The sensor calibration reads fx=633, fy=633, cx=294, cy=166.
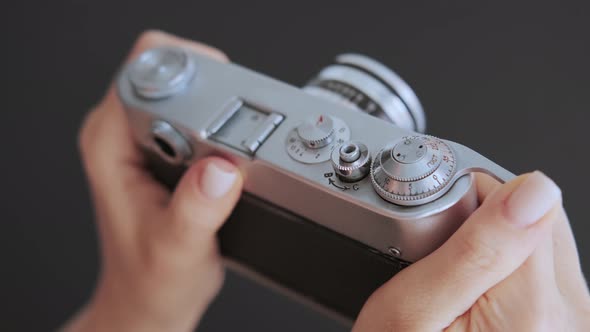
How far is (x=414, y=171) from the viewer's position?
0.50 meters

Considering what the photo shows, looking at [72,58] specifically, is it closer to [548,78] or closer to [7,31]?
[7,31]

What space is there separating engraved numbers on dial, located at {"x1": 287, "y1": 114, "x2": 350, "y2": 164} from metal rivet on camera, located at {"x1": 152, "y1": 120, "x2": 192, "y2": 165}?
0.40ft

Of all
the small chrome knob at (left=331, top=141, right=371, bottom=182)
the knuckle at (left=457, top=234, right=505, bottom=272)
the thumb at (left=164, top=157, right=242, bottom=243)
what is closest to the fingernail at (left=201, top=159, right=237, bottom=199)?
the thumb at (left=164, top=157, right=242, bottom=243)

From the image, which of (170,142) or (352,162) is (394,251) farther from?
(170,142)

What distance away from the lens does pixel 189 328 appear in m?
0.92

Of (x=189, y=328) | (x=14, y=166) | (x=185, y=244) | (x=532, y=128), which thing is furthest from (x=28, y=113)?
(x=532, y=128)

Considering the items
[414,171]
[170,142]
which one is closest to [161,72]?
[170,142]

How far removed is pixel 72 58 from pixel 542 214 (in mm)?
1097

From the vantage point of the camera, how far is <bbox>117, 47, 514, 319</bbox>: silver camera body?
0.51 meters

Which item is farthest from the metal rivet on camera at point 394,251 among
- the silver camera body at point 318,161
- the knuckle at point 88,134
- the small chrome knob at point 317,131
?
the knuckle at point 88,134

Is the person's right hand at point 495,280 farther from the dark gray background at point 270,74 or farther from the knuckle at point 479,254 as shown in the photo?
the dark gray background at point 270,74

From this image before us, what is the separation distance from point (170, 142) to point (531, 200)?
13.9 inches

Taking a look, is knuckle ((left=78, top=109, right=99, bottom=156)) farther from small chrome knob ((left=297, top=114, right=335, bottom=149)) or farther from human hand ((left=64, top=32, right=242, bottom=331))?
small chrome knob ((left=297, top=114, right=335, bottom=149))

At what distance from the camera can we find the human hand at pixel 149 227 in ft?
2.06
